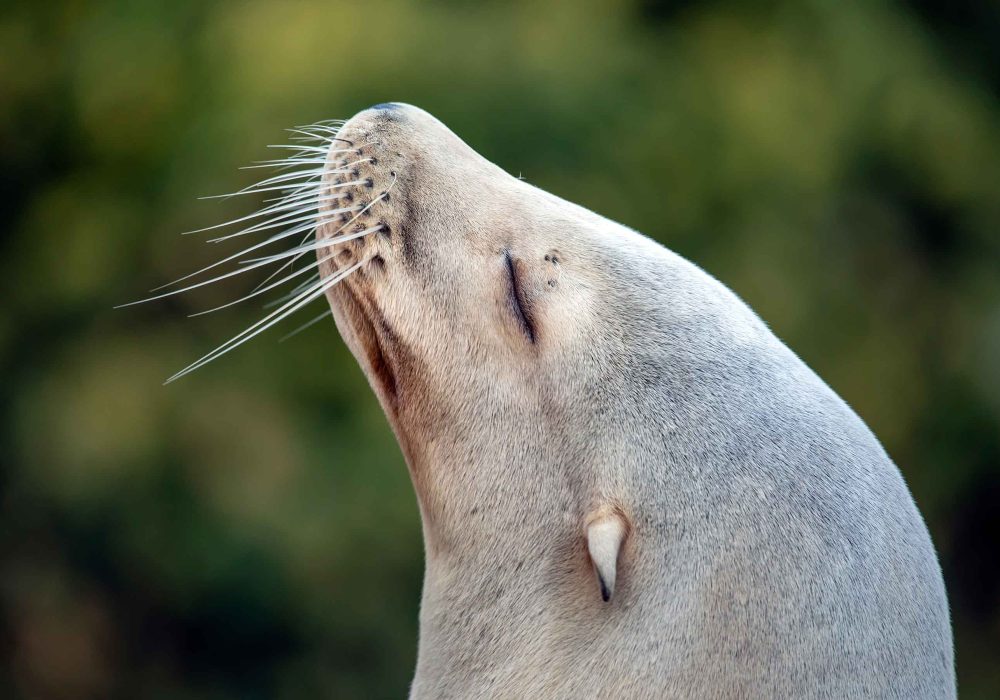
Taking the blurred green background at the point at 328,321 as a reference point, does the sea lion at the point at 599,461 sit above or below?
above

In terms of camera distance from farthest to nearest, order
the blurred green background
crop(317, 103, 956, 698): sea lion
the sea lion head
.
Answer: the blurred green background → the sea lion head → crop(317, 103, 956, 698): sea lion

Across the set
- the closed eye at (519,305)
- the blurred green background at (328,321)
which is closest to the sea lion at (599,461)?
the closed eye at (519,305)

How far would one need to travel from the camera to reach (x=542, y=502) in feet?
5.59

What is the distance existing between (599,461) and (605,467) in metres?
0.01

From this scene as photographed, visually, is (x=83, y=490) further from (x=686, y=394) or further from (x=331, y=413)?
(x=686, y=394)

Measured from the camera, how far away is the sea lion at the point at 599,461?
5.05 feet

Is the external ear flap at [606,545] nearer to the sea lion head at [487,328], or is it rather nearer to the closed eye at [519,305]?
the sea lion head at [487,328]

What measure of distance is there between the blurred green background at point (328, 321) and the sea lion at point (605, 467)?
3186 mm

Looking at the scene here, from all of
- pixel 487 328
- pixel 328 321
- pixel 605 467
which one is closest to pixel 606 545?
pixel 605 467

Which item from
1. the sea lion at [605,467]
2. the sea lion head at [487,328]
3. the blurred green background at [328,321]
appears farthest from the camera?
the blurred green background at [328,321]

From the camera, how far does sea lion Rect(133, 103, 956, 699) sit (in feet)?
5.05

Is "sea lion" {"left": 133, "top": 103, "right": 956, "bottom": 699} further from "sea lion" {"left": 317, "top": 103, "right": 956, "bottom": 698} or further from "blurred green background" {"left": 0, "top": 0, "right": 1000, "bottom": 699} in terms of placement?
"blurred green background" {"left": 0, "top": 0, "right": 1000, "bottom": 699}

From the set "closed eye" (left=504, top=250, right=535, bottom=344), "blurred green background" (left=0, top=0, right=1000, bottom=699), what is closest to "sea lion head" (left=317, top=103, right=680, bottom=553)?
"closed eye" (left=504, top=250, right=535, bottom=344)

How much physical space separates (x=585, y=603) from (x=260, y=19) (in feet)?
14.6
